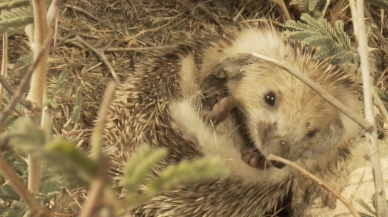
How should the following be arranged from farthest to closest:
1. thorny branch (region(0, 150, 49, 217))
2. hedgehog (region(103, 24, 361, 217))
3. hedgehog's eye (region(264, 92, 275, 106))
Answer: hedgehog's eye (region(264, 92, 275, 106))
hedgehog (region(103, 24, 361, 217))
thorny branch (region(0, 150, 49, 217))

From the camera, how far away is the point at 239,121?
338cm

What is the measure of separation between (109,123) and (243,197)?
0.87 meters

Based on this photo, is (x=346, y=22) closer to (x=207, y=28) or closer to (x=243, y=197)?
(x=207, y=28)

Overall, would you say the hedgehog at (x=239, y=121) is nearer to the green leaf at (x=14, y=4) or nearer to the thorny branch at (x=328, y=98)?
the thorny branch at (x=328, y=98)

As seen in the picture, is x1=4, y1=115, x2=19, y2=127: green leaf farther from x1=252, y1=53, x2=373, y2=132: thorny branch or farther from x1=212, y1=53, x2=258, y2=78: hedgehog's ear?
x1=212, y1=53, x2=258, y2=78: hedgehog's ear

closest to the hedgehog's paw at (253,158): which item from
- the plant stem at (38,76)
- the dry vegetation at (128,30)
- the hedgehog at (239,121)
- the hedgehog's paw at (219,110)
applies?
the hedgehog at (239,121)

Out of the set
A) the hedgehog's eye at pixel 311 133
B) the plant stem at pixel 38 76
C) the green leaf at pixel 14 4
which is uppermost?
the green leaf at pixel 14 4

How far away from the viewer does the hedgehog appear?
2.82m

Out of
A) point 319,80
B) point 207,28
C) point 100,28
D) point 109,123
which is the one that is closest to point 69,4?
point 100,28

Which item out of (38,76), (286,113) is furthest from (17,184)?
(286,113)

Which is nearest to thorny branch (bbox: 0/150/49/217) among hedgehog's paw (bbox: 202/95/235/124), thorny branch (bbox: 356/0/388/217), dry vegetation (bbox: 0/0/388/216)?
thorny branch (bbox: 356/0/388/217)

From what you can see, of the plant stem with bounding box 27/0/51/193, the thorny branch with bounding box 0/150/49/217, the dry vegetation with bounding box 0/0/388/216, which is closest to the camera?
the thorny branch with bounding box 0/150/49/217

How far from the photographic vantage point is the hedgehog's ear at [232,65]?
3203 millimetres

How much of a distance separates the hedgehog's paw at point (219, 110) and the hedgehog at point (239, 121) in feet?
0.04
